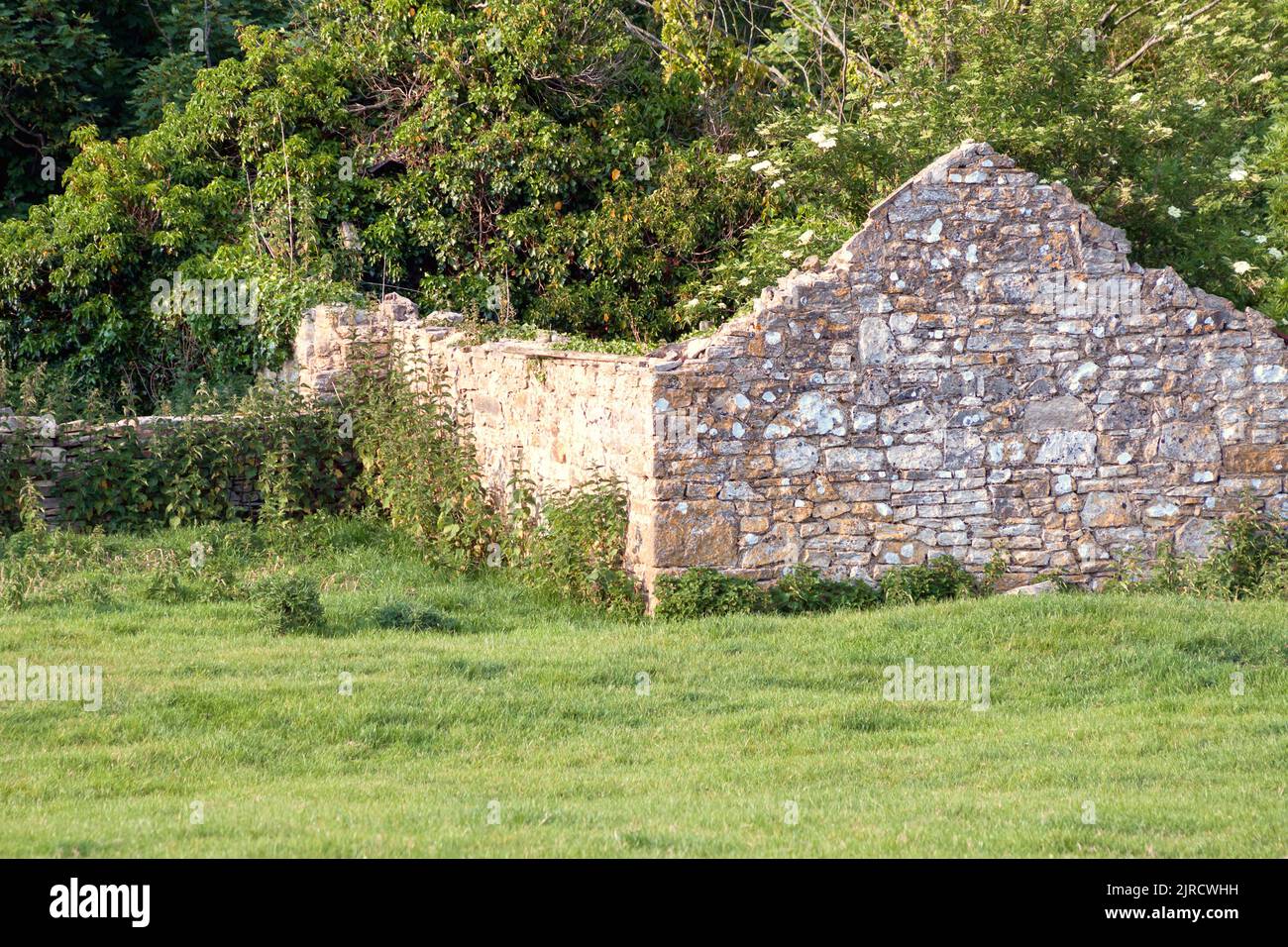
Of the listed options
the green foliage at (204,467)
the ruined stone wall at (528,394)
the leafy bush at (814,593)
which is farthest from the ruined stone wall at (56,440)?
the leafy bush at (814,593)

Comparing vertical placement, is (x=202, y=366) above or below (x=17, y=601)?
above

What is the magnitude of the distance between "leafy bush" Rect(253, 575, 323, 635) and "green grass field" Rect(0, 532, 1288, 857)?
0.56 ft

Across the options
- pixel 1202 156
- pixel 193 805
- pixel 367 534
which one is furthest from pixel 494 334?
pixel 193 805

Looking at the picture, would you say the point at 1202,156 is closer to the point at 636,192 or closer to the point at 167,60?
the point at 636,192

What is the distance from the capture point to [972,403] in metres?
11.6

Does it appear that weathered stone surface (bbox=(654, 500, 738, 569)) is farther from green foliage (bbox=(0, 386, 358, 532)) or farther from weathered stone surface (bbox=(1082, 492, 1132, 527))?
green foliage (bbox=(0, 386, 358, 532))

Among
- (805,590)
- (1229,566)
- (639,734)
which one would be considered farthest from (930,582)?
(639,734)

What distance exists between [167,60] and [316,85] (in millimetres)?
3631

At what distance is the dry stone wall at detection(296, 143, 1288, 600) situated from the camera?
11.3 m

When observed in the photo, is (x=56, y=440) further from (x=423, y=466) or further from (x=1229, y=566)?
(x=1229, y=566)

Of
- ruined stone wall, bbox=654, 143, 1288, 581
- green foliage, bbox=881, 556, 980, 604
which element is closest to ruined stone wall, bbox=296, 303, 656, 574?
ruined stone wall, bbox=654, 143, 1288, 581

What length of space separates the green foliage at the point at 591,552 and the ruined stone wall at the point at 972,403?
1.62 ft

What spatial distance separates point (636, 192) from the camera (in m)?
18.2

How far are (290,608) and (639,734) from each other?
325 cm
